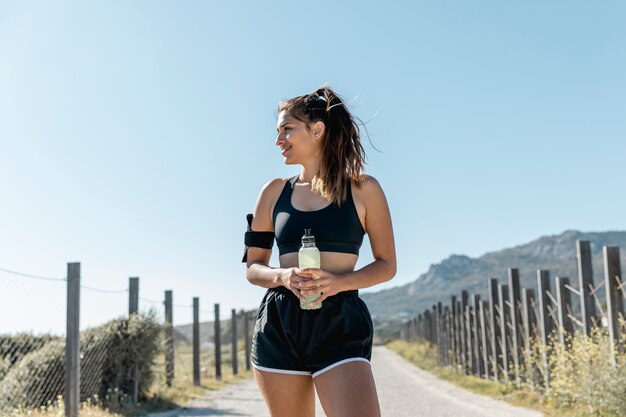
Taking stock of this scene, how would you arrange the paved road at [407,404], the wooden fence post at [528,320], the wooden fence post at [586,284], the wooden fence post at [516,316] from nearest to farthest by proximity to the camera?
the wooden fence post at [586,284] → the paved road at [407,404] → the wooden fence post at [528,320] → the wooden fence post at [516,316]

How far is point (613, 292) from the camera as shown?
9711 millimetres

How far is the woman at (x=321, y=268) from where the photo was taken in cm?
281

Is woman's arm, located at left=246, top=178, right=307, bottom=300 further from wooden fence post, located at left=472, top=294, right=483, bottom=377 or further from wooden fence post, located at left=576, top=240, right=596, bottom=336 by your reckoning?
wooden fence post, located at left=472, top=294, right=483, bottom=377

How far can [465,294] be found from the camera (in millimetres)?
21125

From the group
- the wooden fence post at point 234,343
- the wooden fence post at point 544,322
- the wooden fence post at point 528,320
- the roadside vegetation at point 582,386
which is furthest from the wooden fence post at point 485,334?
the wooden fence post at point 234,343

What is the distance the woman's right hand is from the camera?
2791 mm

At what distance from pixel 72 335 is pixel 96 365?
2215mm

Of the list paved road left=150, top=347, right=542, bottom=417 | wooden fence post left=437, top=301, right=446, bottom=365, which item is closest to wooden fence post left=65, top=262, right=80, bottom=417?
paved road left=150, top=347, right=542, bottom=417

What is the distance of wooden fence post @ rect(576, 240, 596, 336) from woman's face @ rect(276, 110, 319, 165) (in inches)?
326

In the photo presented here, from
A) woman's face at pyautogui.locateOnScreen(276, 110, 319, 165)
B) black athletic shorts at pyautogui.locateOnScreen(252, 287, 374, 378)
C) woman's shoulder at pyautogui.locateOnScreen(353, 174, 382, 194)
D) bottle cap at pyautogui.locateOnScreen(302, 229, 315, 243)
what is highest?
woman's face at pyautogui.locateOnScreen(276, 110, 319, 165)

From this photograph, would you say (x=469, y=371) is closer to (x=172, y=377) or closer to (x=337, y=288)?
(x=172, y=377)

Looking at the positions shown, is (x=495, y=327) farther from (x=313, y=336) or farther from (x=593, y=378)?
(x=313, y=336)

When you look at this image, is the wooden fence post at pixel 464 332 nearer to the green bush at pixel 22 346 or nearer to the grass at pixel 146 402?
the grass at pixel 146 402

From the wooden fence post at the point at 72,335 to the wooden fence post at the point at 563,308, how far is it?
6.98m
